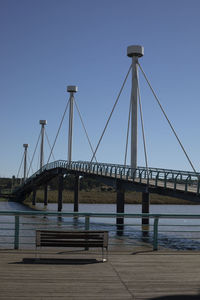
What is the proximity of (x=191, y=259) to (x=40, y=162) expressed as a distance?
65293 mm

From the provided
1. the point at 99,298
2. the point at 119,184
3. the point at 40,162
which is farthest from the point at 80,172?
the point at 99,298

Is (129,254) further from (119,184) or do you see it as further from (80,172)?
(80,172)

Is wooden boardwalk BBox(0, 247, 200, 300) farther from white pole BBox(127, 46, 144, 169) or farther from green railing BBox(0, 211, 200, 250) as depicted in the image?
white pole BBox(127, 46, 144, 169)

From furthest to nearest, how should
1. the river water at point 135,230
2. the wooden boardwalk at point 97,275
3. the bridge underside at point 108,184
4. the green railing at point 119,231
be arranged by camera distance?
the bridge underside at point 108,184 → the river water at point 135,230 → the green railing at point 119,231 → the wooden boardwalk at point 97,275

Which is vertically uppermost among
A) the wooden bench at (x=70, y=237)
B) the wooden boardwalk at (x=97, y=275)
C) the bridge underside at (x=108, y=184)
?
the bridge underside at (x=108, y=184)

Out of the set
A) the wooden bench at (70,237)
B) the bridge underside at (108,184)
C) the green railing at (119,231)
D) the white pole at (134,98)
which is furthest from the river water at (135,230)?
the white pole at (134,98)

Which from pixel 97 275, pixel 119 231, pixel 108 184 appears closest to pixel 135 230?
pixel 97 275

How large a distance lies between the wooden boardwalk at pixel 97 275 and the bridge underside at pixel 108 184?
14279mm

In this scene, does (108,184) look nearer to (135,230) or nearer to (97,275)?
(135,230)

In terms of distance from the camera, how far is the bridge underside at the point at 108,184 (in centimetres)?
2431

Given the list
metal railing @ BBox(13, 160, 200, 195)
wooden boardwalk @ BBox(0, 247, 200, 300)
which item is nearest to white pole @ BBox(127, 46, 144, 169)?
metal railing @ BBox(13, 160, 200, 195)

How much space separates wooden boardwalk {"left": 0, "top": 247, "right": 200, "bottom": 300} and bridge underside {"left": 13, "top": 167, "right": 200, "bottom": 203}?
46.8 feet

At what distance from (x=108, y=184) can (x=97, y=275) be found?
29190 mm

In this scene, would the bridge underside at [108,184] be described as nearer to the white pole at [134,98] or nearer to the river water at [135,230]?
the river water at [135,230]
